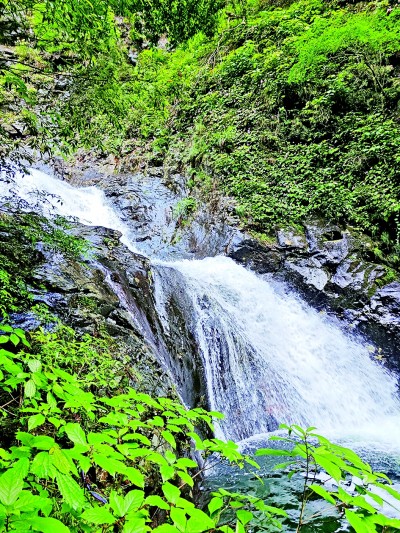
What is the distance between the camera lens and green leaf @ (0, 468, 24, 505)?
753mm

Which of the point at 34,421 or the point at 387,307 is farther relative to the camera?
the point at 387,307

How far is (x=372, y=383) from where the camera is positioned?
5.76 metres

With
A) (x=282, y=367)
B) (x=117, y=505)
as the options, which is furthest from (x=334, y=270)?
(x=117, y=505)

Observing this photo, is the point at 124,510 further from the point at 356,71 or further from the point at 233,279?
the point at 356,71

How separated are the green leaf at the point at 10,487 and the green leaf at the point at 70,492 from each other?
96 mm

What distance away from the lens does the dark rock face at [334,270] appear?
6543 millimetres

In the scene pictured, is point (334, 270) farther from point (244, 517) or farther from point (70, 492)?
point (70, 492)

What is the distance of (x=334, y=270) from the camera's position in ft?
23.8

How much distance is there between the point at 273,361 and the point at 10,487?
5.39m

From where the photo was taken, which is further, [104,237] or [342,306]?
[342,306]

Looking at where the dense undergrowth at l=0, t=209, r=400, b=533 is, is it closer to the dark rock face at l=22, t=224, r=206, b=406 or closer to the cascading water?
the dark rock face at l=22, t=224, r=206, b=406

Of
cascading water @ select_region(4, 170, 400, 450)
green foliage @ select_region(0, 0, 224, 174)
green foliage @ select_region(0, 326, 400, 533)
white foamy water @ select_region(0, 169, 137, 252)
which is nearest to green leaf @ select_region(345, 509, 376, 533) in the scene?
green foliage @ select_region(0, 326, 400, 533)

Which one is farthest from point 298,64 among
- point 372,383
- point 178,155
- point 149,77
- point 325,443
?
point 325,443

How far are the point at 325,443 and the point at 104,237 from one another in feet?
17.4
